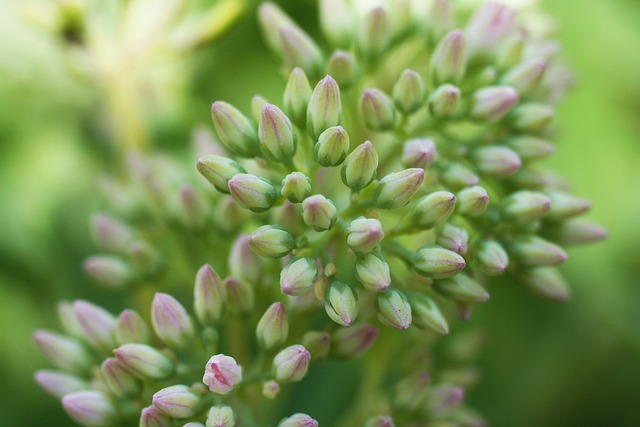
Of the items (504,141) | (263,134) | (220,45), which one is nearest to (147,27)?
(220,45)

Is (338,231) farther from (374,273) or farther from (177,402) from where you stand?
(177,402)

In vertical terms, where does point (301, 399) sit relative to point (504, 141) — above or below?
below

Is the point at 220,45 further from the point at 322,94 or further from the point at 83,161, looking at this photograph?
the point at 322,94

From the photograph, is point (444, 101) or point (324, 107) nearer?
point (324, 107)

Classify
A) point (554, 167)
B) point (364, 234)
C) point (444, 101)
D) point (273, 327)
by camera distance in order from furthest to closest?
point (554, 167), point (444, 101), point (273, 327), point (364, 234)

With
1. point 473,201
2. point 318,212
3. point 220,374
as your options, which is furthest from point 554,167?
point 220,374

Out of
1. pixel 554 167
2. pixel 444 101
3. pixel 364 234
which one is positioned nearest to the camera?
pixel 364 234

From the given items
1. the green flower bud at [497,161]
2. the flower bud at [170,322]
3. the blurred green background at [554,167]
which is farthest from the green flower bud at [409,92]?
the blurred green background at [554,167]

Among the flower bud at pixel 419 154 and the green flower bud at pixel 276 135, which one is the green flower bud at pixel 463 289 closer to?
the flower bud at pixel 419 154
